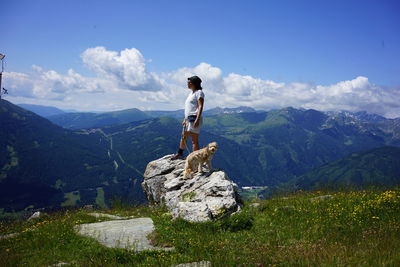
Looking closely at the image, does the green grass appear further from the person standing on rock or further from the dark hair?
the dark hair

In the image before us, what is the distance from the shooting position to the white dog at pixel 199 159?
12289mm

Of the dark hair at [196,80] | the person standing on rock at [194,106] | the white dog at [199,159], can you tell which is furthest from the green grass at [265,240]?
the dark hair at [196,80]

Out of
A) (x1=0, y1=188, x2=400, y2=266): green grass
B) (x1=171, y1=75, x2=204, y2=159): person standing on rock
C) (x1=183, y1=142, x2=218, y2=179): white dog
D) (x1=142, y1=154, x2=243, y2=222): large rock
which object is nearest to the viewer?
(x1=0, y1=188, x2=400, y2=266): green grass

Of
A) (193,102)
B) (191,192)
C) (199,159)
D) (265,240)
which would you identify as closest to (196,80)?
(193,102)

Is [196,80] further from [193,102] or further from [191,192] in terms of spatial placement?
[191,192]

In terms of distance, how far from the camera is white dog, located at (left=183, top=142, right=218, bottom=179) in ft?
40.3

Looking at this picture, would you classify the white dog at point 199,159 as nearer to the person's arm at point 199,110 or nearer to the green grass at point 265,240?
the person's arm at point 199,110

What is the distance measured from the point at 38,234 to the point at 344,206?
34.9ft

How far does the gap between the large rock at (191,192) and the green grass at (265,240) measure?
77 centimetres

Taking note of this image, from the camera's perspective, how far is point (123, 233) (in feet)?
30.9

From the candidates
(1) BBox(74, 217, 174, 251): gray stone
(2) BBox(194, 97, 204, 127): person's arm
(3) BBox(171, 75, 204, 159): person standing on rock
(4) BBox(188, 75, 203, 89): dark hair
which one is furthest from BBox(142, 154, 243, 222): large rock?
(4) BBox(188, 75, 203, 89): dark hair

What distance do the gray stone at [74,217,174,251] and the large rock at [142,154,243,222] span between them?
1.30m

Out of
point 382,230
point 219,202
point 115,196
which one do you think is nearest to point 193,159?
point 219,202

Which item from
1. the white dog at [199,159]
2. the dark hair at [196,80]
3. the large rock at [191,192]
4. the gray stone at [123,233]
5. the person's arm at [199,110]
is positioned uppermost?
→ the dark hair at [196,80]
